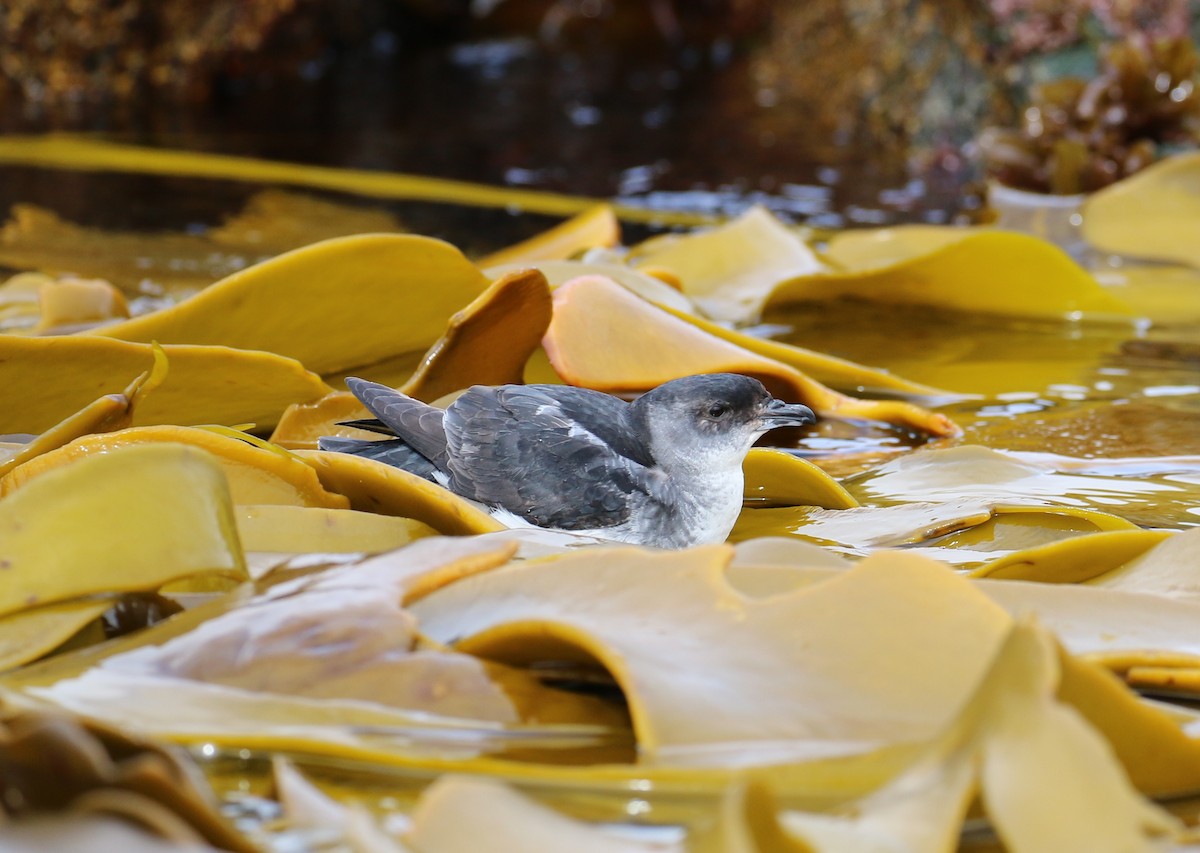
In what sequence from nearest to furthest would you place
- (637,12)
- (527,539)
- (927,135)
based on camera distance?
(527,539) < (927,135) < (637,12)

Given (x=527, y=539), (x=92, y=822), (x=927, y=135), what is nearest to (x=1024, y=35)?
(x=927, y=135)

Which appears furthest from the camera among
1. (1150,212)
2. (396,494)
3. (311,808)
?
(1150,212)

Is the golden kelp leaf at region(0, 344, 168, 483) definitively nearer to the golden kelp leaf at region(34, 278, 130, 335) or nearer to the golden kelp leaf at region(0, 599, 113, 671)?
the golden kelp leaf at region(0, 599, 113, 671)

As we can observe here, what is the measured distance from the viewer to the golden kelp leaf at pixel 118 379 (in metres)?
1.93

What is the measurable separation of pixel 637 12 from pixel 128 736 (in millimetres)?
8889

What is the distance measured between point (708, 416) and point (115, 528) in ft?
2.69

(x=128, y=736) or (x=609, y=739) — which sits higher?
(x=128, y=736)

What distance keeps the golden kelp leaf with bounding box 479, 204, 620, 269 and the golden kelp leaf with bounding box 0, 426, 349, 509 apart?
1615 mm

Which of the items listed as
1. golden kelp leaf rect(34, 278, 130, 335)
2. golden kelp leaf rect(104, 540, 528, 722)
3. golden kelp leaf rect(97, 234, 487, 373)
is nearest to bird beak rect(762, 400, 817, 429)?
golden kelp leaf rect(97, 234, 487, 373)

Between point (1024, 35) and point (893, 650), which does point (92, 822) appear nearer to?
point (893, 650)

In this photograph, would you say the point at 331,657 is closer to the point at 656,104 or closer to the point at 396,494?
the point at 396,494

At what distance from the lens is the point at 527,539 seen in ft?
5.19

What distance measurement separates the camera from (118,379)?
6.42ft

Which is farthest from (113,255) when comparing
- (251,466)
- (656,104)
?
(656,104)
